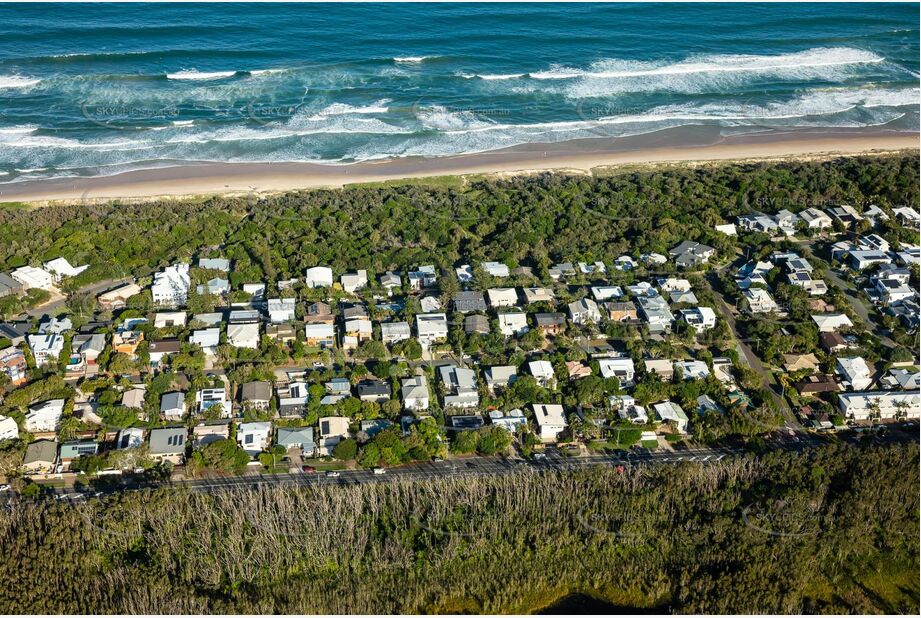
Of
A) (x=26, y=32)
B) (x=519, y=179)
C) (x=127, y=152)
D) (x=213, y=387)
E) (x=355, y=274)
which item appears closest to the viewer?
(x=213, y=387)

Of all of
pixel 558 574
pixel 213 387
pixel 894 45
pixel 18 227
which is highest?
pixel 894 45

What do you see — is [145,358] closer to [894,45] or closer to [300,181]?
[300,181]

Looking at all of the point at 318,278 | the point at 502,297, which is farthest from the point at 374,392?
the point at 318,278

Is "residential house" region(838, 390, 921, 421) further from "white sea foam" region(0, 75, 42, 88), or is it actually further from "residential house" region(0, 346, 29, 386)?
"white sea foam" region(0, 75, 42, 88)

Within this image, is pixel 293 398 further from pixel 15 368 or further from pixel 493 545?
pixel 15 368

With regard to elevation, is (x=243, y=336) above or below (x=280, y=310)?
below

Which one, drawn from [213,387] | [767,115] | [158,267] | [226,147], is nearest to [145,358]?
[213,387]
